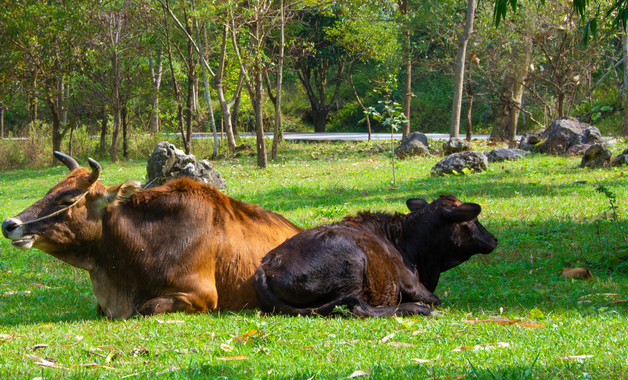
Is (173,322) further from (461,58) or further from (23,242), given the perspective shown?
(461,58)

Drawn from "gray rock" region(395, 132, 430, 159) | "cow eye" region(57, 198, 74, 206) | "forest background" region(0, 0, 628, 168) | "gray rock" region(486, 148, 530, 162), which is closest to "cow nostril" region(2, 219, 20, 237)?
"cow eye" region(57, 198, 74, 206)

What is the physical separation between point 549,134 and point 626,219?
1108 cm

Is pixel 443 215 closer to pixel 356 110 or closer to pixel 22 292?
pixel 22 292

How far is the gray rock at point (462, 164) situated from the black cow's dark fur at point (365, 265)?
9.23 meters

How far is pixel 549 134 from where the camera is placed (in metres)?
20.4

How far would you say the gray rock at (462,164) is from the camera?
16.3 meters

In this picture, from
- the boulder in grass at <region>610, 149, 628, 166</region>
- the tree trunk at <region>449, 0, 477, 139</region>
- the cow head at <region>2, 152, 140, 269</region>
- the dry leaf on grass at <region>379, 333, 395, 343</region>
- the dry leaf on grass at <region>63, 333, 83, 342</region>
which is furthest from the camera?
the tree trunk at <region>449, 0, 477, 139</region>

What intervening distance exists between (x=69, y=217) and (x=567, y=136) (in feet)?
54.7

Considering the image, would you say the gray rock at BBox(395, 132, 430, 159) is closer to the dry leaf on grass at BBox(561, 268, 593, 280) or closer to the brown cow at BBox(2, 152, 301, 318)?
the dry leaf on grass at BBox(561, 268, 593, 280)

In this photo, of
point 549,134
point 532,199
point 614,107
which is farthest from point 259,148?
point 614,107

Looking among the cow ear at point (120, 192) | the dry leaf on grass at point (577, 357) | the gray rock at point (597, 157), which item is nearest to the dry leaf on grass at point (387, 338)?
the dry leaf on grass at point (577, 357)

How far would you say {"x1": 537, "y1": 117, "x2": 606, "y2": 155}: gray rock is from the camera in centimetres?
1928

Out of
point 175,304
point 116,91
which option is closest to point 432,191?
point 175,304

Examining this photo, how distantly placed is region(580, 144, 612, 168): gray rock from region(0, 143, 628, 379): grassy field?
3464mm
